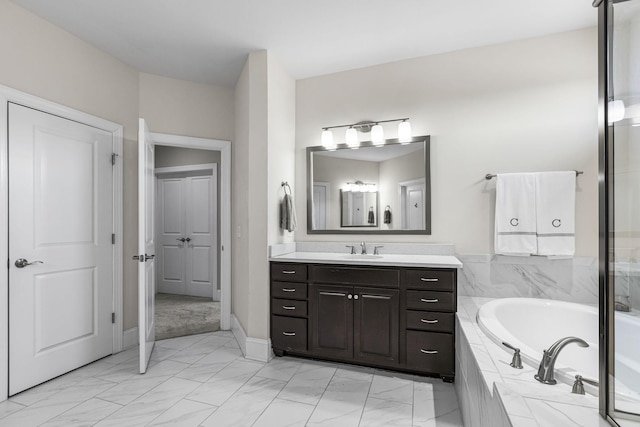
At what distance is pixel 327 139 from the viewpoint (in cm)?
312

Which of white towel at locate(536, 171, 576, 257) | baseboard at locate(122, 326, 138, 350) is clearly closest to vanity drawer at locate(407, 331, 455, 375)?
white towel at locate(536, 171, 576, 257)

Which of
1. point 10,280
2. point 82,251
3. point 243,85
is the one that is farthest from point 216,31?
point 10,280

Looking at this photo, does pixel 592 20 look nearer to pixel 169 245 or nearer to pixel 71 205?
pixel 71 205

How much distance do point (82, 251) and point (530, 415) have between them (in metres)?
3.05

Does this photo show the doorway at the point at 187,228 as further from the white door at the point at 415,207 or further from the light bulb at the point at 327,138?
the white door at the point at 415,207

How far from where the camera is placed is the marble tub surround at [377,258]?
7.66 feet

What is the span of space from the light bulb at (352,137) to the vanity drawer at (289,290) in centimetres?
142

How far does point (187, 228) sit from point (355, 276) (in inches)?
135

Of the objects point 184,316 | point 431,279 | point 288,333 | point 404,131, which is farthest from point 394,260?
point 184,316

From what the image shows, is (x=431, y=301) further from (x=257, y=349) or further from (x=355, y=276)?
(x=257, y=349)

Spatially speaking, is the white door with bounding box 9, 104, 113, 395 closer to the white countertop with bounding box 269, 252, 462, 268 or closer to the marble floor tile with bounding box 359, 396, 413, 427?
the white countertop with bounding box 269, 252, 462, 268

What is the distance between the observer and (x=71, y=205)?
2494mm

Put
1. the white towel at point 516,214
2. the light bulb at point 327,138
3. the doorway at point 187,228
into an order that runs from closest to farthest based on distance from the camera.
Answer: the white towel at point 516,214, the light bulb at point 327,138, the doorway at point 187,228

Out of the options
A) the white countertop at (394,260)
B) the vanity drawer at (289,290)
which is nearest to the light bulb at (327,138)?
the white countertop at (394,260)
